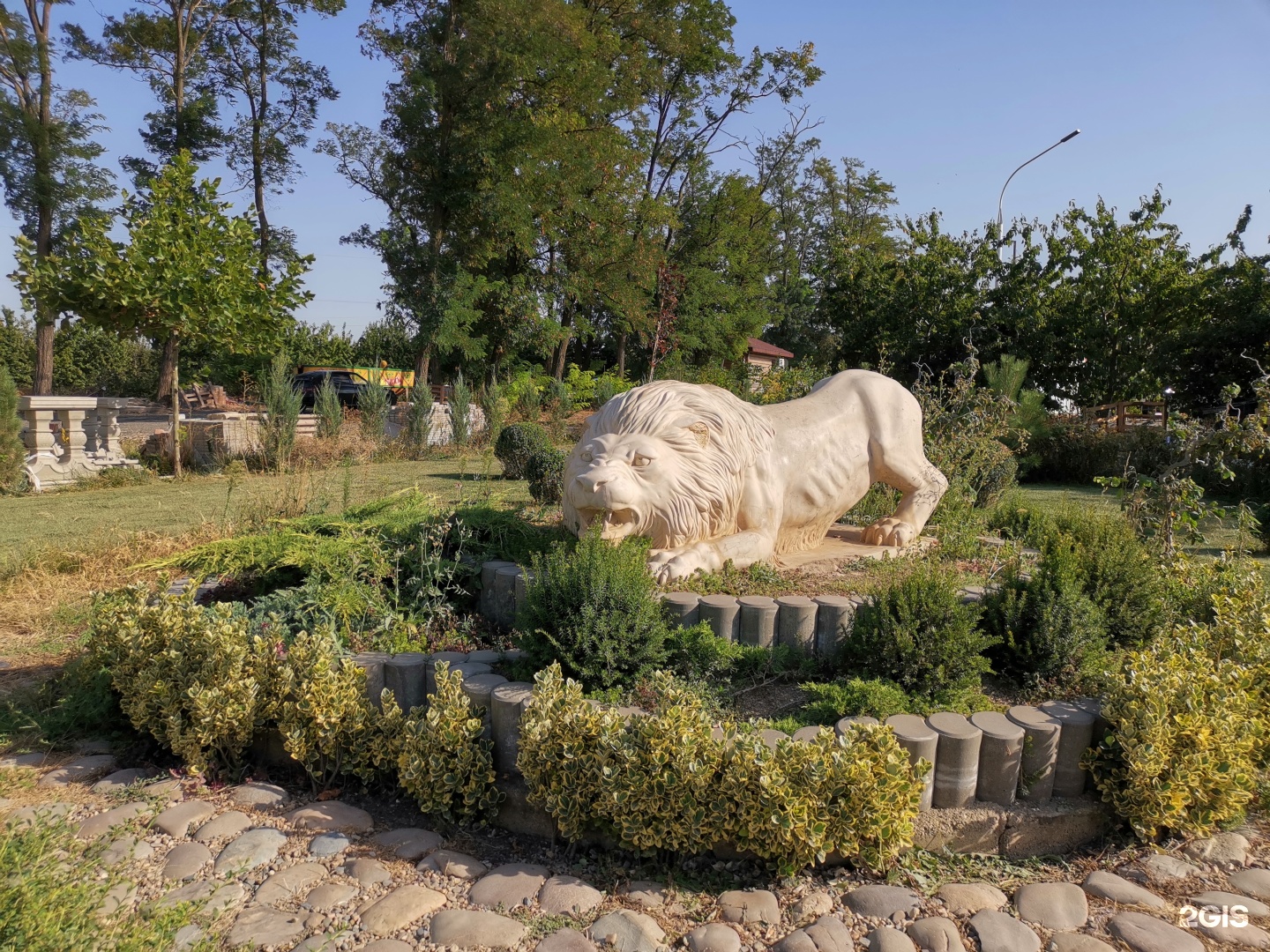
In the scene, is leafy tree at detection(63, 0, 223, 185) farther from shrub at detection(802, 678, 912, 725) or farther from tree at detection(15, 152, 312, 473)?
shrub at detection(802, 678, 912, 725)

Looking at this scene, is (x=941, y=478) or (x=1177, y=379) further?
(x=1177, y=379)

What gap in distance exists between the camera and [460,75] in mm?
17938

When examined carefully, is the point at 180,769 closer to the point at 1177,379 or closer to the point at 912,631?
the point at 912,631

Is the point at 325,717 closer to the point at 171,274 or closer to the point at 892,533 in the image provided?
the point at 892,533

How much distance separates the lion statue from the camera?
399 cm

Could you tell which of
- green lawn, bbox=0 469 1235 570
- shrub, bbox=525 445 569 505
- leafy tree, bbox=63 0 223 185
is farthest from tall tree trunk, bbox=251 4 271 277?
shrub, bbox=525 445 569 505

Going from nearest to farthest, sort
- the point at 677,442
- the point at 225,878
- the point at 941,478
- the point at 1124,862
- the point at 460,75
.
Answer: the point at 225,878
the point at 1124,862
the point at 677,442
the point at 941,478
the point at 460,75

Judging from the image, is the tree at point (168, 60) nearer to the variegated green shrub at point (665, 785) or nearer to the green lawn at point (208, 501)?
the green lawn at point (208, 501)

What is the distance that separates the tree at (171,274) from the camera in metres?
10.5

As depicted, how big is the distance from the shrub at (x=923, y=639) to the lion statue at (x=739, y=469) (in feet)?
3.16

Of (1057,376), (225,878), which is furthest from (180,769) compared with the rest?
(1057,376)

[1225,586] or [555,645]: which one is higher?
[1225,586]

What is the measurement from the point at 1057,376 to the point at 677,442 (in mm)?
18582

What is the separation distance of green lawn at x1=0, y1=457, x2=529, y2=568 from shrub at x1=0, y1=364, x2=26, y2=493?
0.36 m
